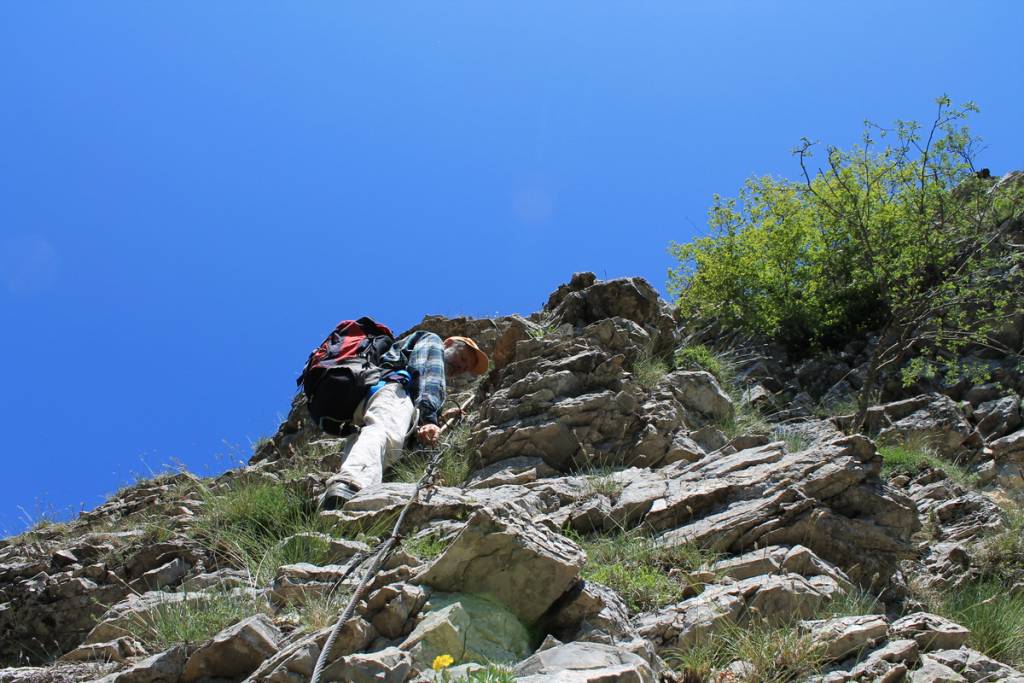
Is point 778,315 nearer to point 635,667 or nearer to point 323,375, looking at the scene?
point 323,375

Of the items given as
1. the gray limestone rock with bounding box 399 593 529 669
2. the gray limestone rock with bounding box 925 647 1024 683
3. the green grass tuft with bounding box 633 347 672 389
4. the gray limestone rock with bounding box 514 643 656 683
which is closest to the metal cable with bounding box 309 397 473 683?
the gray limestone rock with bounding box 399 593 529 669

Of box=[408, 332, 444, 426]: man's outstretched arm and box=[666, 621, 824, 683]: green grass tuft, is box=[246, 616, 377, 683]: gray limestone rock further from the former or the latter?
box=[408, 332, 444, 426]: man's outstretched arm

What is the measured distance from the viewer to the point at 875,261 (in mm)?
14820

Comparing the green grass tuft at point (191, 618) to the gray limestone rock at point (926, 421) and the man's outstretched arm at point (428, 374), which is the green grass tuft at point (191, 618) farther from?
the gray limestone rock at point (926, 421)

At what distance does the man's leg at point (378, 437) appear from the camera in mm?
7266

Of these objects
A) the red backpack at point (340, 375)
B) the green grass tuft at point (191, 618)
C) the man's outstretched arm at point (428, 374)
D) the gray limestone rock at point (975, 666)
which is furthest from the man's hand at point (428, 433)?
the gray limestone rock at point (975, 666)

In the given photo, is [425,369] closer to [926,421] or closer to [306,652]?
[306,652]

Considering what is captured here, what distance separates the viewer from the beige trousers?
287 inches

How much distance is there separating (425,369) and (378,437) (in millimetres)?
1178

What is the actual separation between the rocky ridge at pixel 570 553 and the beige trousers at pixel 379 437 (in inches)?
17.7

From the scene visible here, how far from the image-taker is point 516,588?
488cm

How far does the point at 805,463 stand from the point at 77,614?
5990 mm

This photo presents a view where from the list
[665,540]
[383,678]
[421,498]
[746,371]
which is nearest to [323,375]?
[421,498]

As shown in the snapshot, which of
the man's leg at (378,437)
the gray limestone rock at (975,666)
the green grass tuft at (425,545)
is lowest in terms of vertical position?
the gray limestone rock at (975,666)
